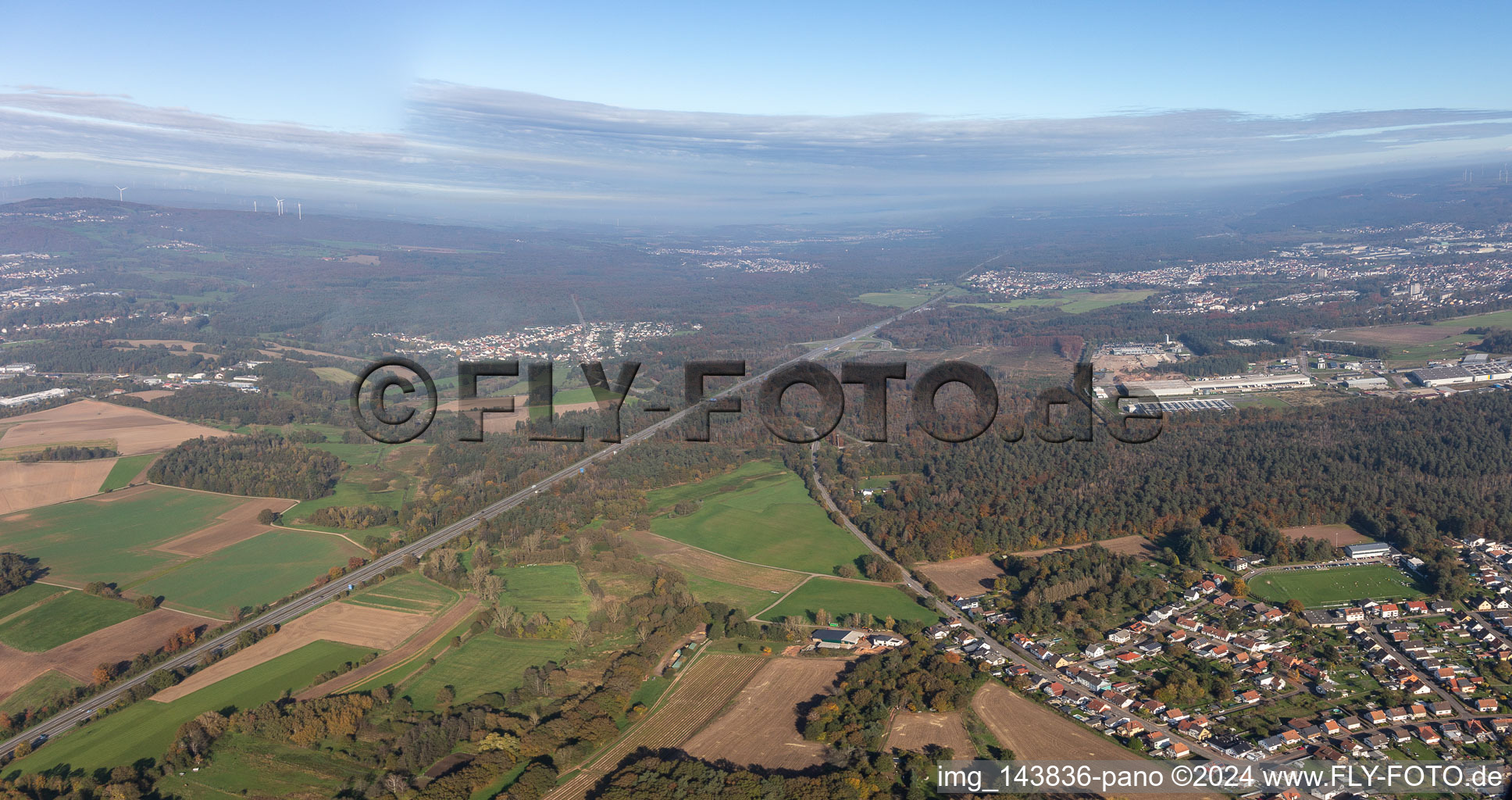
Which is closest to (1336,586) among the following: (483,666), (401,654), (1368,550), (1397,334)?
(1368,550)

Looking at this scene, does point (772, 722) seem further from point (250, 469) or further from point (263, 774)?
point (250, 469)

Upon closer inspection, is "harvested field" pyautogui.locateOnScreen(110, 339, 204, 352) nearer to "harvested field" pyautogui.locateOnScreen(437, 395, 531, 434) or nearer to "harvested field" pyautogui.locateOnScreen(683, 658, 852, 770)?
"harvested field" pyautogui.locateOnScreen(437, 395, 531, 434)

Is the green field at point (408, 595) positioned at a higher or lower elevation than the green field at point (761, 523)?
lower

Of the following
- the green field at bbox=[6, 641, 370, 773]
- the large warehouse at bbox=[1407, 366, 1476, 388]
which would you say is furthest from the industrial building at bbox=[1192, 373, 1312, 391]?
the green field at bbox=[6, 641, 370, 773]

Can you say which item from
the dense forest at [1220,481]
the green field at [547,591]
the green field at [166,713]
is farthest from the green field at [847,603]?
the green field at [166,713]

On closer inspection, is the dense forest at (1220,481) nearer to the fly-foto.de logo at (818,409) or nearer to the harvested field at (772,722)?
the fly-foto.de logo at (818,409)

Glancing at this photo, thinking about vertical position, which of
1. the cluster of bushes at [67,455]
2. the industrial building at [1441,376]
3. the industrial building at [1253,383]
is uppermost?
the industrial building at [1441,376]
